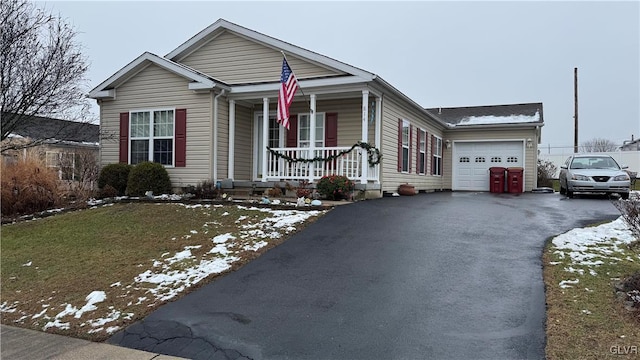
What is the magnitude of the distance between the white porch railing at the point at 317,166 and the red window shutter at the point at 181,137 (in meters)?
2.61

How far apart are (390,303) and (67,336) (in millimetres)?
3587

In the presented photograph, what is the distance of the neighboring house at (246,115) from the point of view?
39.7 feet

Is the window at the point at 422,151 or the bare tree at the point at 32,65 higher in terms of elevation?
the bare tree at the point at 32,65

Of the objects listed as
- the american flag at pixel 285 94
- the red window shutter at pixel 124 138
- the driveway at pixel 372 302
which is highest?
the american flag at pixel 285 94

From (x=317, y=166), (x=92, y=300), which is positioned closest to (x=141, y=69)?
(x=317, y=166)

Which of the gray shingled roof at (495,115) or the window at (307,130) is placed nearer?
the window at (307,130)

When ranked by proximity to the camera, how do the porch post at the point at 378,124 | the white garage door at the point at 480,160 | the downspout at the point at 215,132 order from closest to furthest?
the porch post at the point at 378,124, the downspout at the point at 215,132, the white garage door at the point at 480,160

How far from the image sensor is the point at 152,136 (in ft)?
44.3

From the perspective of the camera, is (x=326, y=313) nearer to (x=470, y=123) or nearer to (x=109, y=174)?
(x=109, y=174)

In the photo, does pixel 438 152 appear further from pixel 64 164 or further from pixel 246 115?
pixel 64 164

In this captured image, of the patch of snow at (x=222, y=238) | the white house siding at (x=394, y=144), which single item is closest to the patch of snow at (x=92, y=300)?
the patch of snow at (x=222, y=238)

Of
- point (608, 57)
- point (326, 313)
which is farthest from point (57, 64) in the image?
point (608, 57)

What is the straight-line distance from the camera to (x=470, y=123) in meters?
19.3

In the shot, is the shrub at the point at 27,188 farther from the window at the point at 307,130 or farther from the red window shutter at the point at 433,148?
the red window shutter at the point at 433,148
